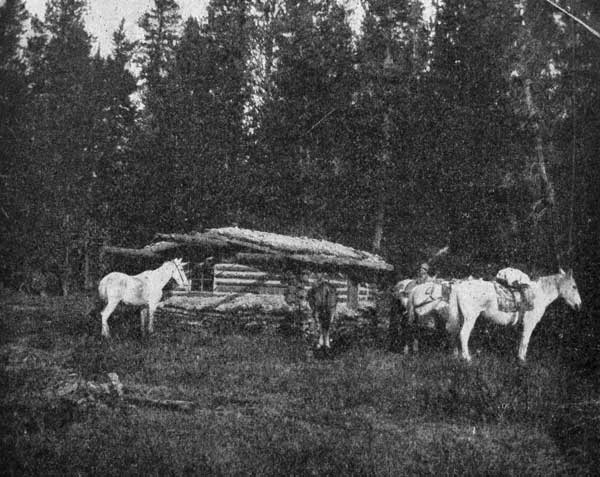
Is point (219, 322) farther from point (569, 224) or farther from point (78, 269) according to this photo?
point (569, 224)

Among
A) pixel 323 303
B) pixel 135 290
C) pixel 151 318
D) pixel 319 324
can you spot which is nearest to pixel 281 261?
pixel 323 303

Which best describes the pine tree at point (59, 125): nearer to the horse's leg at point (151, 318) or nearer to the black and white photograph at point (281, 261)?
the black and white photograph at point (281, 261)

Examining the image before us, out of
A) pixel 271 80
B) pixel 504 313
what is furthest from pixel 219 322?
pixel 271 80

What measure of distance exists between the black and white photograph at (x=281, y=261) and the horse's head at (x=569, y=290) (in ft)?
0.22

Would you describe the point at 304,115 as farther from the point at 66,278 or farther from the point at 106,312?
the point at 106,312

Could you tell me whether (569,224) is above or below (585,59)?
below

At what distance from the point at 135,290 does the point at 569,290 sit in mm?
7536

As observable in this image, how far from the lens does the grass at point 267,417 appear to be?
4.96 meters

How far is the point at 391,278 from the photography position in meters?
20.2

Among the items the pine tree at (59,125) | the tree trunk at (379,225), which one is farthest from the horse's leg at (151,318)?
the tree trunk at (379,225)

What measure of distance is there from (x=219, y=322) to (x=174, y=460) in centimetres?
808

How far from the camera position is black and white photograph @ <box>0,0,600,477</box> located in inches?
211

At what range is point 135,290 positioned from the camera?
1025cm

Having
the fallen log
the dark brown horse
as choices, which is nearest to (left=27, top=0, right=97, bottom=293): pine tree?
the fallen log
